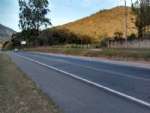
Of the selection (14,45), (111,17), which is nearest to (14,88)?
(14,45)

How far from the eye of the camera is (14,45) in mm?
170625

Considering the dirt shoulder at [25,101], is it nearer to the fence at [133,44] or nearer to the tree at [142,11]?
the fence at [133,44]

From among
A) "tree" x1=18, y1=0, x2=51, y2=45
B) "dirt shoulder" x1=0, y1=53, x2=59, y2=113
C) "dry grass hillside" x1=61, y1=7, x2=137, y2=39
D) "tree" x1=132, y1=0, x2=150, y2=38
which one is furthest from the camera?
"dry grass hillside" x1=61, y1=7, x2=137, y2=39

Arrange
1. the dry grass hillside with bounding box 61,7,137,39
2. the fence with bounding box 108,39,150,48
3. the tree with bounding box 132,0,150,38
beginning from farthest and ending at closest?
1. the dry grass hillside with bounding box 61,7,137,39
2. the tree with bounding box 132,0,150,38
3. the fence with bounding box 108,39,150,48

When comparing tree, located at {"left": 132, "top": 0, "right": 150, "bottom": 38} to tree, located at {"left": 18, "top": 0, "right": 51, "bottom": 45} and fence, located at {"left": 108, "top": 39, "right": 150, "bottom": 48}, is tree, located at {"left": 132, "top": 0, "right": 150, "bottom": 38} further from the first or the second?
tree, located at {"left": 18, "top": 0, "right": 51, "bottom": 45}

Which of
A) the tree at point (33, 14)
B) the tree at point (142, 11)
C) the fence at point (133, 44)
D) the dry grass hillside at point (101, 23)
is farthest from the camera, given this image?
the dry grass hillside at point (101, 23)

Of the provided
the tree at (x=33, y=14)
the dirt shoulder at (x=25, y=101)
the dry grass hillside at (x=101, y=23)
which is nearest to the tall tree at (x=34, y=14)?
the tree at (x=33, y=14)

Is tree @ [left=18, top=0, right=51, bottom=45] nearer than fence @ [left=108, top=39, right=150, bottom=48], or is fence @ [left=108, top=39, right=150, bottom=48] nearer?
fence @ [left=108, top=39, right=150, bottom=48]

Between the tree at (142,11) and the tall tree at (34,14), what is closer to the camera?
the tree at (142,11)

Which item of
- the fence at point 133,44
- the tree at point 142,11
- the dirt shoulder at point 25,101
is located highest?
the tree at point 142,11

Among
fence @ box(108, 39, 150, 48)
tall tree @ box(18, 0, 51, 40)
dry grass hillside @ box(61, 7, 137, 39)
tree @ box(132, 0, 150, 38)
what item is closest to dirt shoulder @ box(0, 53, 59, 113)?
fence @ box(108, 39, 150, 48)

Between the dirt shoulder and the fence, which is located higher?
the dirt shoulder

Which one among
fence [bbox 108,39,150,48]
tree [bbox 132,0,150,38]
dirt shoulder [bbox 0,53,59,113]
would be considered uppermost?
tree [bbox 132,0,150,38]

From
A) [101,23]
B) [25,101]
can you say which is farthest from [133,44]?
[101,23]
